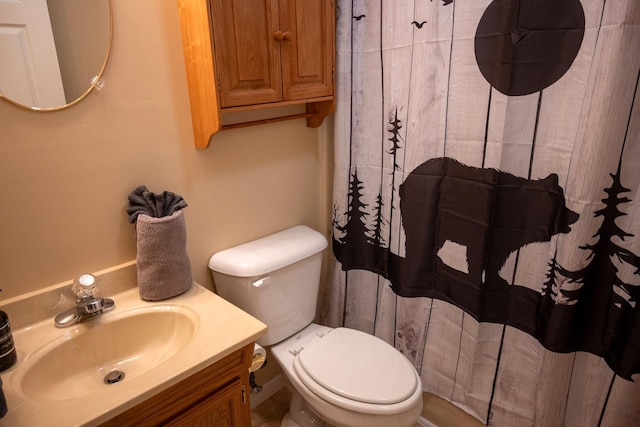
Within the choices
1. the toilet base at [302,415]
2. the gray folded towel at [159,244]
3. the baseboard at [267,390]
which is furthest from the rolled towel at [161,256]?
the baseboard at [267,390]

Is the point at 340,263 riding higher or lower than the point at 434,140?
lower

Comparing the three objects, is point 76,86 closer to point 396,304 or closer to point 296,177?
point 296,177

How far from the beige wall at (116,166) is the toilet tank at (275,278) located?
10cm

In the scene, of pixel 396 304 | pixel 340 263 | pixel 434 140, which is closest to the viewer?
pixel 434 140

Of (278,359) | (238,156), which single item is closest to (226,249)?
(238,156)

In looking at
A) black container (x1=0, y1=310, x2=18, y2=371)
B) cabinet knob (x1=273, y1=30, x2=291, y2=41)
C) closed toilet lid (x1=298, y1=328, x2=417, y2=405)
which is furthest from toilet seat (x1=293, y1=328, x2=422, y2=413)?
cabinet knob (x1=273, y1=30, x2=291, y2=41)

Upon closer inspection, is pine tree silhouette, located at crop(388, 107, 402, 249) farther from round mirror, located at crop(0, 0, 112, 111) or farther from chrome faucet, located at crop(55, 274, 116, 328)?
chrome faucet, located at crop(55, 274, 116, 328)

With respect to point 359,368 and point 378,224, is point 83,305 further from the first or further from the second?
point 378,224

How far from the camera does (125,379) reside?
1.09 metres

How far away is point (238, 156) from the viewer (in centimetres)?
145

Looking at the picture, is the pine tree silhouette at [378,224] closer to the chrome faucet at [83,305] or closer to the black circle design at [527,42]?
the black circle design at [527,42]

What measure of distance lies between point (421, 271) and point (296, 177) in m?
0.63

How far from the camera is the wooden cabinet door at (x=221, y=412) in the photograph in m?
1.00

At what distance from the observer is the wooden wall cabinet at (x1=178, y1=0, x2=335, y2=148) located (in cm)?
116
